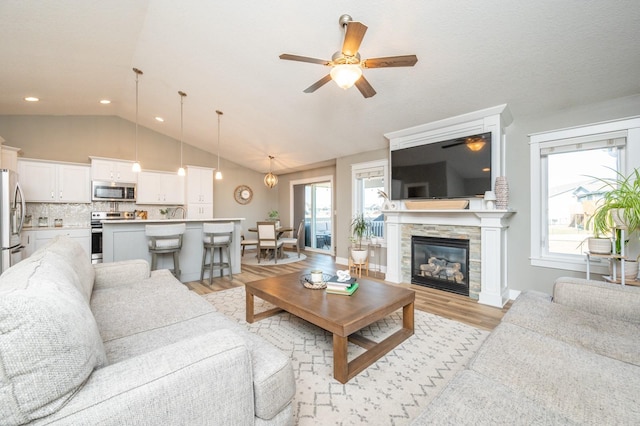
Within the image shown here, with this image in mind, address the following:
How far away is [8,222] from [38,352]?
391 centimetres

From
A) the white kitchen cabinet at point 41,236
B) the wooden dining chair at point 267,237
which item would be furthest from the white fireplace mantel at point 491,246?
the white kitchen cabinet at point 41,236

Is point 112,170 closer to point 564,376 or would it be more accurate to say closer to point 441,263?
point 441,263

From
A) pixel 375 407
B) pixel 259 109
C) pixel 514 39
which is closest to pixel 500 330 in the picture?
pixel 375 407

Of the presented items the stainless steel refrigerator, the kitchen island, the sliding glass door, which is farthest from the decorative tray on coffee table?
the sliding glass door

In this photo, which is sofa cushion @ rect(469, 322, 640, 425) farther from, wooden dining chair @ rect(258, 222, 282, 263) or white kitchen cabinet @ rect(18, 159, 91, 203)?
white kitchen cabinet @ rect(18, 159, 91, 203)

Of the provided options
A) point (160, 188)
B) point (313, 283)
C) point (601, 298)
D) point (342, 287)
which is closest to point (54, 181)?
point (160, 188)

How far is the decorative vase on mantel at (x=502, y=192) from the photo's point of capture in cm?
331

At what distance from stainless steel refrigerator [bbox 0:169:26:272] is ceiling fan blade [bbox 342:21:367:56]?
429cm

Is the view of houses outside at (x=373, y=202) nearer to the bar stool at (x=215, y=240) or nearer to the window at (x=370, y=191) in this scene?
the window at (x=370, y=191)

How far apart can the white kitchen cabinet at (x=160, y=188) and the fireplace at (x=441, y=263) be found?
5.62 meters

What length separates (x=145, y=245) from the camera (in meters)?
4.05

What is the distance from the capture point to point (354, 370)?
1892 mm

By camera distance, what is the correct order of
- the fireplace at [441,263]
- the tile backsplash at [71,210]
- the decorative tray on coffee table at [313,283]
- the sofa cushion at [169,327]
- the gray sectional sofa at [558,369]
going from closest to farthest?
the gray sectional sofa at [558,369]
the sofa cushion at [169,327]
the decorative tray on coffee table at [313,283]
the fireplace at [441,263]
the tile backsplash at [71,210]

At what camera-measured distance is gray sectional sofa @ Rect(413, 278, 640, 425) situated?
3.10ft
